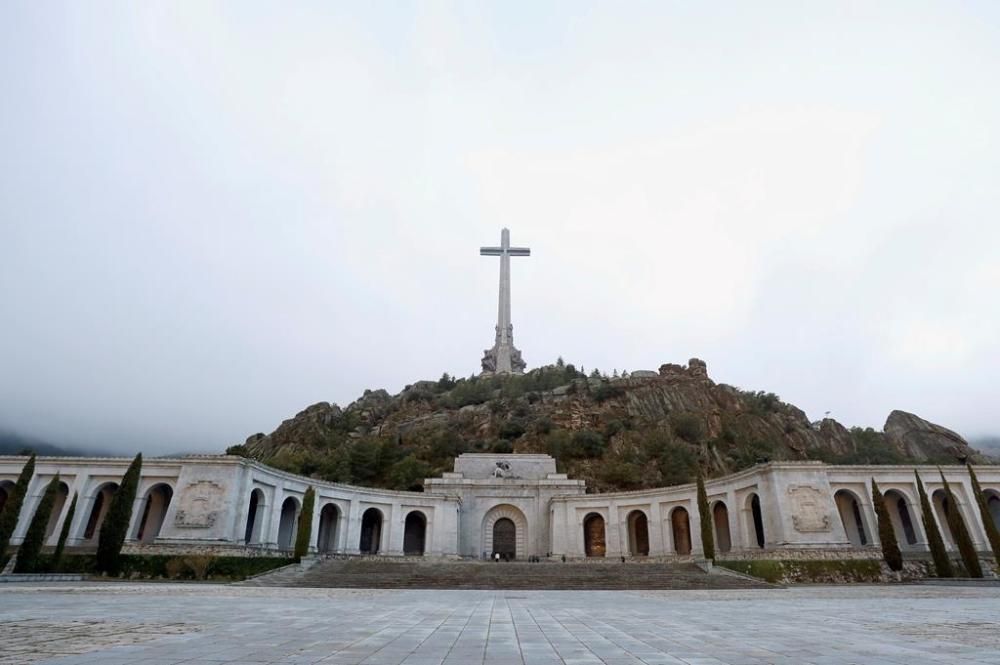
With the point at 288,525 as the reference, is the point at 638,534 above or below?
below

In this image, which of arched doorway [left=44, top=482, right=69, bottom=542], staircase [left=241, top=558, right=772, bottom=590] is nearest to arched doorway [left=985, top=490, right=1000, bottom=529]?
staircase [left=241, top=558, right=772, bottom=590]

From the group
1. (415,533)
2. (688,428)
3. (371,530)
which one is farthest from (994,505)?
(371,530)

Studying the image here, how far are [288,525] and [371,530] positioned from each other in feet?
23.1

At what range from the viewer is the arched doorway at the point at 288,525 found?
3597 cm

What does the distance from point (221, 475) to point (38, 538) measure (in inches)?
311

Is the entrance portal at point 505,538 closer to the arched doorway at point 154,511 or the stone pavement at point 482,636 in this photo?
the arched doorway at point 154,511

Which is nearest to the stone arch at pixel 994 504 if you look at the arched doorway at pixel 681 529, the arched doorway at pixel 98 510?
the arched doorway at pixel 681 529

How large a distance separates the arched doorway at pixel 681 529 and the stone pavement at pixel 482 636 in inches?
1027

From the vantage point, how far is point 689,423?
213 feet

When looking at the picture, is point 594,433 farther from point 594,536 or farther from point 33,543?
point 33,543

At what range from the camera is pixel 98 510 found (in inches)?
1353

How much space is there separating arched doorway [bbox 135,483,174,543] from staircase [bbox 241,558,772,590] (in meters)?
13.2

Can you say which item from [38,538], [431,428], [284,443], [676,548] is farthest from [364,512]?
[284,443]

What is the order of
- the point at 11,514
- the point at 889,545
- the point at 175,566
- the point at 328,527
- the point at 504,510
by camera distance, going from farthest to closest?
1. the point at 504,510
2. the point at 328,527
3. the point at 889,545
4. the point at 175,566
5. the point at 11,514
